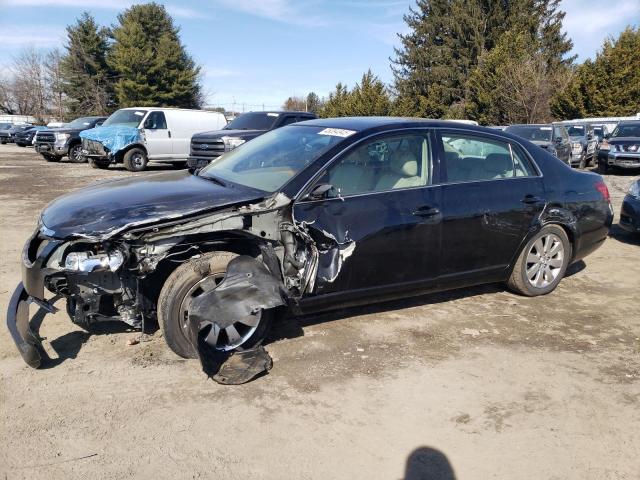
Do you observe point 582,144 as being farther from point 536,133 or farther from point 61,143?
point 61,143

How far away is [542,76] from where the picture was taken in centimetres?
3356

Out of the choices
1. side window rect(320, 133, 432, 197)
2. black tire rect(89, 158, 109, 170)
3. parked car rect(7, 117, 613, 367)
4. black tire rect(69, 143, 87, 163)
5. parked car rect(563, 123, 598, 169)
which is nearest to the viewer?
parked car rect(7, 117, 613, 367)

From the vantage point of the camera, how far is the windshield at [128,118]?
663 inches

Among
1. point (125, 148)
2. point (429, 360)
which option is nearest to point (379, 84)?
point (125, 148)

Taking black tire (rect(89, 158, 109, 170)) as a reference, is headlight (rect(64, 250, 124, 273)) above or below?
above

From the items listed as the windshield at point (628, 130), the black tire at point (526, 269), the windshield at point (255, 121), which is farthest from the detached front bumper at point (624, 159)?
the black tire at point (526, 269)

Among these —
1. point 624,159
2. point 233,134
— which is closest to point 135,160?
point 233,134

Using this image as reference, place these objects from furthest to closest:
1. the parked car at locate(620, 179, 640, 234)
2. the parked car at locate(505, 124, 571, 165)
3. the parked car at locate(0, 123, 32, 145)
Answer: the parked car at locate(0, 123, 32, 145) < the parked car at locate(505, 124, 571, 165) < the parked car at locate(620, 179, 640, 234)

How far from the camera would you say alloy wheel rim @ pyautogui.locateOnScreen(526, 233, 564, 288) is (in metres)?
5.14

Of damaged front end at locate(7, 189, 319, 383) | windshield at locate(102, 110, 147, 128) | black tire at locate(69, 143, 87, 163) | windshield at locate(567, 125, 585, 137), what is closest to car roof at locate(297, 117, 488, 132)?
damaged front end at locate(7, 189, 319, 383)

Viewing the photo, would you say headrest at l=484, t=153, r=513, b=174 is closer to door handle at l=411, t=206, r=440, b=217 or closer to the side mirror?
door handle at l=411, t=206, r=440, b=217

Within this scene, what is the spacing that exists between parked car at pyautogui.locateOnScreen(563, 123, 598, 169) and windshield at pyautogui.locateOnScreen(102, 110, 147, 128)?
1378 centimetres

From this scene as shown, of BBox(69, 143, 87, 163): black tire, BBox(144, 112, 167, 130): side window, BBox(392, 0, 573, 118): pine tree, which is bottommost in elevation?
BBox(69, 143, 87, 163): black tire

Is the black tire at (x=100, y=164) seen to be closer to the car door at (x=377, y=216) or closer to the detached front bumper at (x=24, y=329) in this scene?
the detached front bumper at (x=24, y=329)
